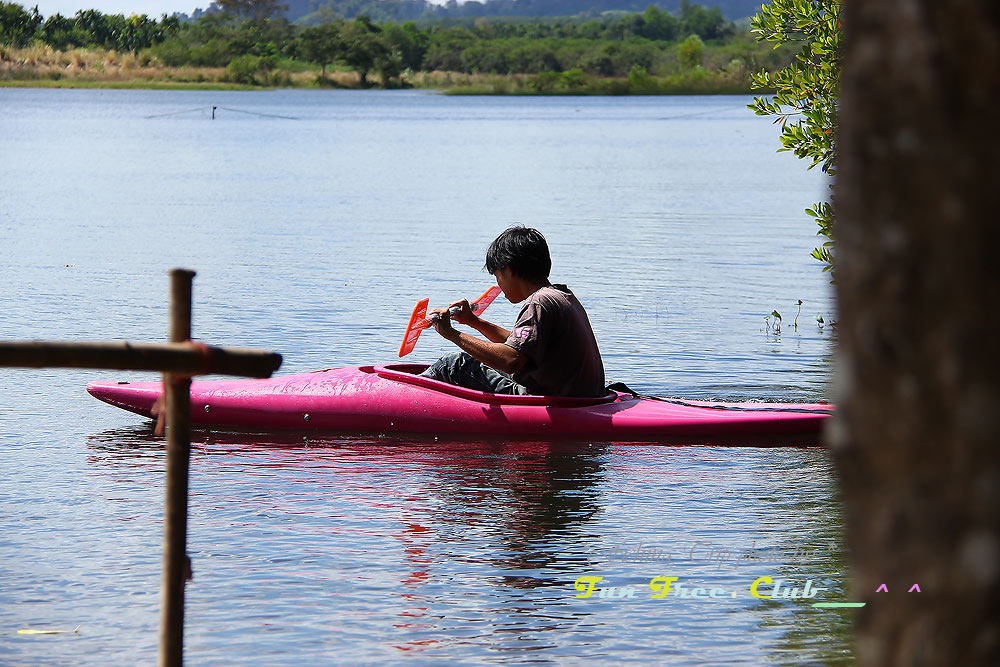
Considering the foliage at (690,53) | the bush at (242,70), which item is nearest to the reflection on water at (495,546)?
the bush at (242,70)

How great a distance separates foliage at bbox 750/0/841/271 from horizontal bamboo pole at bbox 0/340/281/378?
244 inches

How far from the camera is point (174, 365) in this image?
3.55m

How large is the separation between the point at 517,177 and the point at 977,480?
28150 mm

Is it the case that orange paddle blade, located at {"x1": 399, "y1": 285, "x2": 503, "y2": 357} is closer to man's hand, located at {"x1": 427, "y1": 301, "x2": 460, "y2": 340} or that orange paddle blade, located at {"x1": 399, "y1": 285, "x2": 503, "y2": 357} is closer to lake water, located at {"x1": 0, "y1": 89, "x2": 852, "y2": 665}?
man's hand, located at {"x1": 427, "y1": 301, "x2": 460, "y2": 340}

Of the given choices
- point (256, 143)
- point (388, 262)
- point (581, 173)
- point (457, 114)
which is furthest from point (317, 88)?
point (388, 262)

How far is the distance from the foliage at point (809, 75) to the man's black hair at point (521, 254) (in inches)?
99.1

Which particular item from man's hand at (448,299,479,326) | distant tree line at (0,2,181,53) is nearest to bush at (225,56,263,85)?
distant tree line at (0,2,181,53)

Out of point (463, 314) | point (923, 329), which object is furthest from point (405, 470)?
point (923, 329)

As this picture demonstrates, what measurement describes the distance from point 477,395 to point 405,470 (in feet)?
2.20

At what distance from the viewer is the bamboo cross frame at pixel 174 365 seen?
3461 millimetres

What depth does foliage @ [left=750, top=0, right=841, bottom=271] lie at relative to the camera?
9172 mm

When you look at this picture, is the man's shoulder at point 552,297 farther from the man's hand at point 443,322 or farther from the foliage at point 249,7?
the foliage at point 249,7

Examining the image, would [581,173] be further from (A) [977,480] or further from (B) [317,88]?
(B) [317,88]

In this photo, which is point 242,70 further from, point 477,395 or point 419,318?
point 477,395
